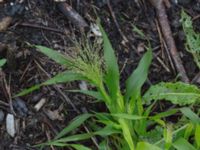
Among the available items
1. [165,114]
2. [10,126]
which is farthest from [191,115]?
[10,126]

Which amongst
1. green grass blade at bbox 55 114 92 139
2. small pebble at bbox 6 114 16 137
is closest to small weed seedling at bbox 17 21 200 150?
green grass blade at bbox 55 114 92 139

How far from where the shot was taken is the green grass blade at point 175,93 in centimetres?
211

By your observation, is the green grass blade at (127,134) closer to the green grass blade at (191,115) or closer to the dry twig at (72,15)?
the green grass blade at (191,115)

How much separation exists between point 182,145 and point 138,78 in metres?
0.34

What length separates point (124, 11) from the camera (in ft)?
7.79

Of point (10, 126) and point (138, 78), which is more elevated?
point (138, 78)

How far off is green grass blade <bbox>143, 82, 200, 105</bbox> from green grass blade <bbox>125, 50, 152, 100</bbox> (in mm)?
65

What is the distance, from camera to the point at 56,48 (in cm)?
224

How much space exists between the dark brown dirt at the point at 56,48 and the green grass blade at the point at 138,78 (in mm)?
142

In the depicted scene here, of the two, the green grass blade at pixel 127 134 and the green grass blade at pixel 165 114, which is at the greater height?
the green grass blade at pixel 165 114

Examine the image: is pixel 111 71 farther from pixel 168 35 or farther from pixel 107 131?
pixel 168 35

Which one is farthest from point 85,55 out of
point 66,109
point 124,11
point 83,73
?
point 124,11

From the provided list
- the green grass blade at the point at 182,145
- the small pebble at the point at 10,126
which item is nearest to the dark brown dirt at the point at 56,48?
the small pebble at the point at 10,126

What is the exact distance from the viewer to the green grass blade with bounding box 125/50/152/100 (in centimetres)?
208
